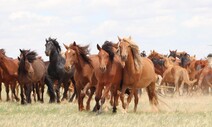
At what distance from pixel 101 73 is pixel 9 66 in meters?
7.32

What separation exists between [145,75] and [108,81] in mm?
1773

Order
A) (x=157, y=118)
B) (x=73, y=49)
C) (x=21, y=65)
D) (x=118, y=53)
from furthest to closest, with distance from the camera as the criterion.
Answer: (x=21, y=65)
(x=73, y=49)
(x=118, y=53)
(x=157, y=118)

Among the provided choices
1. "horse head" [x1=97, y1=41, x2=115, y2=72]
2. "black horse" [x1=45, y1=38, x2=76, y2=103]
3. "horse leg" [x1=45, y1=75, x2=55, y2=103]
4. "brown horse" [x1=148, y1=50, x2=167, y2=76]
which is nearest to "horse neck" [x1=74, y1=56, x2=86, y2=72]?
"horse head" [x1=97, y1=41, x2=115, y2=72]

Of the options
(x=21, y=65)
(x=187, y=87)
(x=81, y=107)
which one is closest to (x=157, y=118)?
(x=81, y=107)

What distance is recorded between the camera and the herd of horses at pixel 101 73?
51.3 feet

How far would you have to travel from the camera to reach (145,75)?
669 inches

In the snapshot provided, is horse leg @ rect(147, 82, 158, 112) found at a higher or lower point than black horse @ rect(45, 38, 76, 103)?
lower

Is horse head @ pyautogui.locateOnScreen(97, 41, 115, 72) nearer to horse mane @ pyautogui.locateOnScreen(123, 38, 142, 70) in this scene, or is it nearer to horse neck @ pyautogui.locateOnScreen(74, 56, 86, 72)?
horse mane @ pyautogui.locateOnScreen(123, 38, 142, 70)

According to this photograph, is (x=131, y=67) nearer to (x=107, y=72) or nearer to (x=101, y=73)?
(x=107, y=72)

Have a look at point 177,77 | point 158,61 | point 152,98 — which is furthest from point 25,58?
point 158,61

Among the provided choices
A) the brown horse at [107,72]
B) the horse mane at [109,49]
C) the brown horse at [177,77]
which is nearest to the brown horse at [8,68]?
the brown horse at [107,72]

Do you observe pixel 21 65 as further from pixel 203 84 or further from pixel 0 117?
pixel 203 84

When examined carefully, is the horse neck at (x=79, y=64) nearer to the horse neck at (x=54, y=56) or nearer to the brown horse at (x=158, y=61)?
the horse neck at (x=54, y=56)

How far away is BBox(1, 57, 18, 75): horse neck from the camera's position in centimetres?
2183
